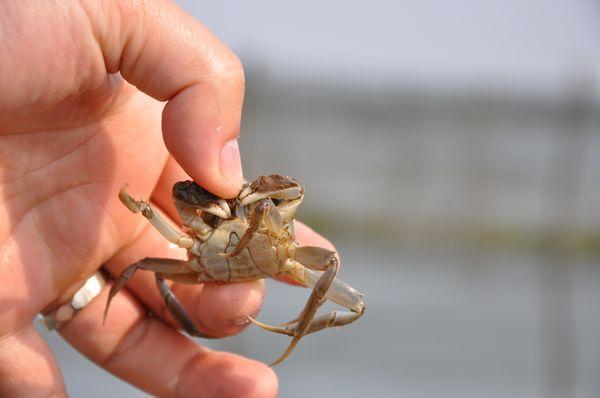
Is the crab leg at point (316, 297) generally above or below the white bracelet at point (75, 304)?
above

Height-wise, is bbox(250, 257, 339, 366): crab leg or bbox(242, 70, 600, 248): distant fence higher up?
bbox(250, 257, 339, 366): crab leg

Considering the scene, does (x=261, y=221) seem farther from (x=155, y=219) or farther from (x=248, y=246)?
(x=155, y=219)

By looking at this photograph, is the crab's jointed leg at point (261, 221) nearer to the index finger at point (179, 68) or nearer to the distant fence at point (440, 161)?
the index finger at point (179, 68)

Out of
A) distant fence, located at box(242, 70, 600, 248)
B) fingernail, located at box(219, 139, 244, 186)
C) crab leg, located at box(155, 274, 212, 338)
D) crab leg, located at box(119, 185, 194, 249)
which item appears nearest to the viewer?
fingernail, located at box(219, 139, 244, 186)

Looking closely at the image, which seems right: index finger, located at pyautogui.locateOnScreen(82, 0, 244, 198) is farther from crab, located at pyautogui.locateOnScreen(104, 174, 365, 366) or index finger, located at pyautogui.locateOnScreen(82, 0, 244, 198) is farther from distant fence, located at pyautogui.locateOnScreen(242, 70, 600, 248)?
distant fence, located at pyautogui.locateOnScreen(242, 70, 600, 248)

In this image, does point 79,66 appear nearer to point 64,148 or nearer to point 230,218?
point 64,148

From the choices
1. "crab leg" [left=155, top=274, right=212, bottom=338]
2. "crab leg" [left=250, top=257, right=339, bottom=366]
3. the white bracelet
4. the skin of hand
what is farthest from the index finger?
the white bracelet

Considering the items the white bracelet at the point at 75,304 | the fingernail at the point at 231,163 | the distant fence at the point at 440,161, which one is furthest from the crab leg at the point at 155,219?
the distant fence at the point at 440,161
